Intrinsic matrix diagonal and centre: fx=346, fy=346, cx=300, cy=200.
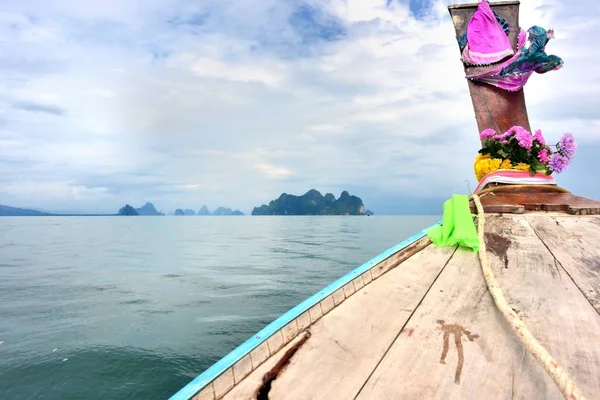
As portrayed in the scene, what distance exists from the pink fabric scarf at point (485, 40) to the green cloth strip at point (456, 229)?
3.55 meters

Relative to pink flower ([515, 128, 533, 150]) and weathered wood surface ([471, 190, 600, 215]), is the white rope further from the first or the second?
pink flower ([515, 128, 533, 150])

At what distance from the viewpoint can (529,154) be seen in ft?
13.5

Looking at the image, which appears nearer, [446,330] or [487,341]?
[487,341]

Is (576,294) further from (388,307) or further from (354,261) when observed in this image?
(354,261)

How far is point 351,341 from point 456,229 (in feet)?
4.71

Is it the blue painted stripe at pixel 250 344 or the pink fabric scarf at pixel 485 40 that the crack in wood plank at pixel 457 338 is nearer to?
the blue painted stripe at pixel 250 344

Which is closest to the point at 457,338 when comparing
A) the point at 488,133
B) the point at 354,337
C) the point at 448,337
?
the point at 448,337

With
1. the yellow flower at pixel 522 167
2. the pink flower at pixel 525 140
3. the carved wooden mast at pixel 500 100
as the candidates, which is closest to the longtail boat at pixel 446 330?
the yellow flower at pixel 522 167

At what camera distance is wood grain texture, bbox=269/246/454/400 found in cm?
150

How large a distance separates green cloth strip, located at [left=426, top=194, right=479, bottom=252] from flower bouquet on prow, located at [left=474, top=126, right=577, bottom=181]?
5.61 ft

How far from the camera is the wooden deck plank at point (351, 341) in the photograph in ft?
4.92

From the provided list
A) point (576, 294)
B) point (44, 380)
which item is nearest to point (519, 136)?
point (576, 294)

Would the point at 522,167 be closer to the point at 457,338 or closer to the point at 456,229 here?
the point at 456,229

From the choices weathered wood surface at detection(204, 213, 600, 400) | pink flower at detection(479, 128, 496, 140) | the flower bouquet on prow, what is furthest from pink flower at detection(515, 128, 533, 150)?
weathered wood surface at detection(204, 213, 600, 400)
